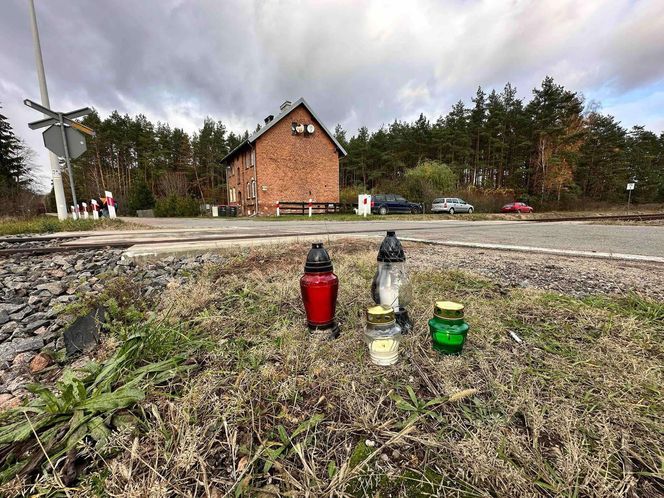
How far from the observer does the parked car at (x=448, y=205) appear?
22516 mm

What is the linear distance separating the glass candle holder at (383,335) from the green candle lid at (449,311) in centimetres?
23

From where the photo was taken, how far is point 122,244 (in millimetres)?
4121

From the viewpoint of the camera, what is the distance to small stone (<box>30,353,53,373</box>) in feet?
5.27

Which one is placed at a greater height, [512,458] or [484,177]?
[484,177]

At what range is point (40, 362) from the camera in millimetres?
1647

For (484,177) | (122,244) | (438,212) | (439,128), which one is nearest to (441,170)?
(438,212)

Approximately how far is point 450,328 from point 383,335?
12.8 inches

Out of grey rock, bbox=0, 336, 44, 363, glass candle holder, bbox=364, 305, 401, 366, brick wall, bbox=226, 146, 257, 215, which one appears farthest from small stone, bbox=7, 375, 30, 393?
brick wall, bbox=226, 146, 257, 215

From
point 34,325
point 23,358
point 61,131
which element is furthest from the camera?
point 61,131

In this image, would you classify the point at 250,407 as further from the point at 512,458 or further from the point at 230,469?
the point at 512,458

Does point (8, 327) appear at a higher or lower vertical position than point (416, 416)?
lower

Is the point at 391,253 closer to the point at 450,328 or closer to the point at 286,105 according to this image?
the point at 450,328

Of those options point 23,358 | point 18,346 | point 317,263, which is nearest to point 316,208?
point 18,346

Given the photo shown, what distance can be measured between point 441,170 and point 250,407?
94.2ft
